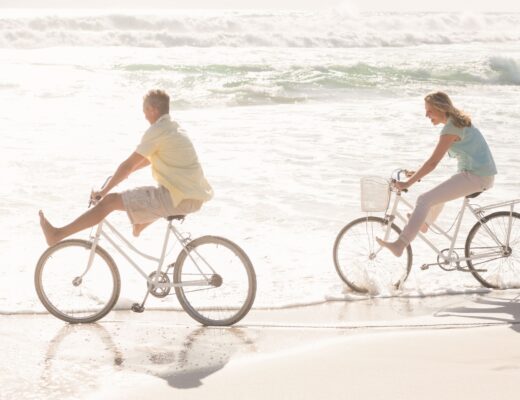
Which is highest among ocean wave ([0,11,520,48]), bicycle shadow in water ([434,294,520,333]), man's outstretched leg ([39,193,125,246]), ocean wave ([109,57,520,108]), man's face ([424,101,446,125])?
ocean wave ([0,11,520,48])

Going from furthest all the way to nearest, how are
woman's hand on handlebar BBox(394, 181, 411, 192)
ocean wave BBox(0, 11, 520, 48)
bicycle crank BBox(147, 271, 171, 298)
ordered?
ocean wave BBox(0, 11, 520, 48), woman's hand on handlebar BBox(394, 181, 411, 192), bicycle crank BBox(147, 271, 171, 298)

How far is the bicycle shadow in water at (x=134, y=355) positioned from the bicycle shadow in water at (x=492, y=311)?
1.72 m

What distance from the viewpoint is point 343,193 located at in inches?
473

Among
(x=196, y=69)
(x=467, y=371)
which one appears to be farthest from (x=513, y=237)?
(x=196, y=69)

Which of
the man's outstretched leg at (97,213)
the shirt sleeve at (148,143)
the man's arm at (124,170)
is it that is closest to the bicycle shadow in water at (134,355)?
the man's outstretched leg at (97,213)

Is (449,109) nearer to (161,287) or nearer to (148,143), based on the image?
(148,143)

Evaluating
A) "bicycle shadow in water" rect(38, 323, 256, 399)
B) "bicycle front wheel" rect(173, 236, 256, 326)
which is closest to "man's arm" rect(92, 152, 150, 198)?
"bicycle front wheel" rect(173, 236, 256, 326)

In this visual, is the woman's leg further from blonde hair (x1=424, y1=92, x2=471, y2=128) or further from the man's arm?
the man's arm

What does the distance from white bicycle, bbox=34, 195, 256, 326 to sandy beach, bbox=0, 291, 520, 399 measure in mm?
142

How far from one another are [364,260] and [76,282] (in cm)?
253

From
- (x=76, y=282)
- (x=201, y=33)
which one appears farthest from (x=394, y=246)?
(x=201, y=33)

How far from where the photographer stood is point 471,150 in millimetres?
7105

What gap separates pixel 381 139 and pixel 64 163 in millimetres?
6282

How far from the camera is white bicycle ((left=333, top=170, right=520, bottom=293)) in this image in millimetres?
7539
